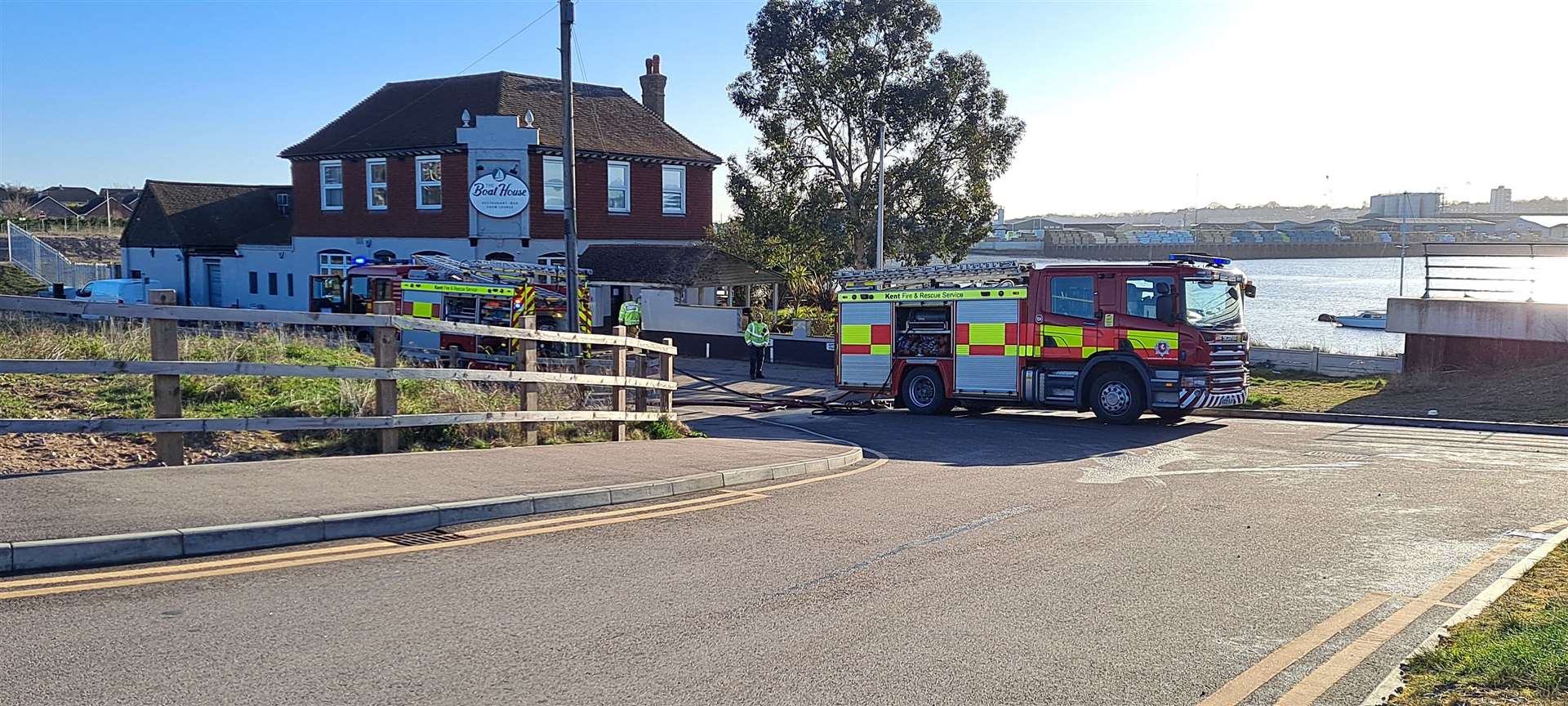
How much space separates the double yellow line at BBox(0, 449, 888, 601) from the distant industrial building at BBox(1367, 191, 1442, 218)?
494 ft

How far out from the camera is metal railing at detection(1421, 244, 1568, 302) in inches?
910

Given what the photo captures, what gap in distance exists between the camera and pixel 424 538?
783cm

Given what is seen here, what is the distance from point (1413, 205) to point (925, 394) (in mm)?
159136

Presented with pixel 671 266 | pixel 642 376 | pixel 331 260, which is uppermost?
pixel 331 260

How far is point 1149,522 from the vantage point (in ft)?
31.2

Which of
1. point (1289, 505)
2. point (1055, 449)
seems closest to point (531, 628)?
point (1289, 505)

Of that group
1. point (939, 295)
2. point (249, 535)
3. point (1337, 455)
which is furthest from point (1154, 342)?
point (249, 535)

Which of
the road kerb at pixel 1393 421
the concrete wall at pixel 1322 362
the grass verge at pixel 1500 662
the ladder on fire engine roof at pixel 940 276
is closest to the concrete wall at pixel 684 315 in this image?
the ladder on fire engine roof at pixel 940 276

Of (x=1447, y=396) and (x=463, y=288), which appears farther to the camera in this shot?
(x=463, y=288)

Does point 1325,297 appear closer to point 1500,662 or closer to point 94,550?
point 1500,662

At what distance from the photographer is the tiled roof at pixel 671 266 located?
36969mm

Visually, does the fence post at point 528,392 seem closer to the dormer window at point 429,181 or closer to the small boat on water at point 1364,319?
the dormer window at point 429,181

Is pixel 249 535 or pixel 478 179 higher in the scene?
pixel 478 179

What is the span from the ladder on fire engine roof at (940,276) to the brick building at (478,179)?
17.0 m
